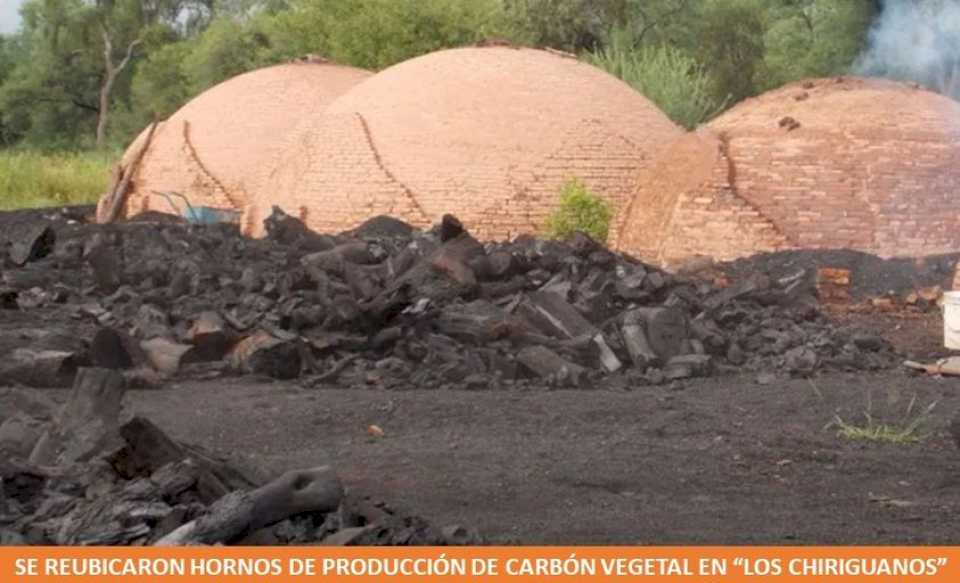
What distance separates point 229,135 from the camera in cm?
2375

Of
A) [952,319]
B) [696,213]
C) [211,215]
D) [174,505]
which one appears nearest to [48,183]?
[211,215]

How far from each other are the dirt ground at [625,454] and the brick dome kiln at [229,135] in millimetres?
12897

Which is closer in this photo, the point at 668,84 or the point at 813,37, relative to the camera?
the point at 668,84

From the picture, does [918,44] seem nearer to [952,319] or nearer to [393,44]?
[393,44]

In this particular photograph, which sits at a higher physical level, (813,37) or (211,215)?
(813,37)

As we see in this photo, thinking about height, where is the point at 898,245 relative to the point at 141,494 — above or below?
below

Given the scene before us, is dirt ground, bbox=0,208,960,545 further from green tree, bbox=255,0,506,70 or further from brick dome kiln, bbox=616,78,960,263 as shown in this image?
green tree, bbox=255,0,506,70

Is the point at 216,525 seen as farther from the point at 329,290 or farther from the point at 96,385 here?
the point at 329,290

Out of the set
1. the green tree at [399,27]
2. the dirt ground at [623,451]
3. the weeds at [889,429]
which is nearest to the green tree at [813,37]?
the green tree at [399,27]

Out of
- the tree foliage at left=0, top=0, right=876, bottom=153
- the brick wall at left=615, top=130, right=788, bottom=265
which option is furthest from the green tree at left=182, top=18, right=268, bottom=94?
the brick wall at left=615, top=130, right=788, bottom=265

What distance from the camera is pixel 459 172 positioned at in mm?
19156

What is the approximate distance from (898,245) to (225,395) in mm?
8234

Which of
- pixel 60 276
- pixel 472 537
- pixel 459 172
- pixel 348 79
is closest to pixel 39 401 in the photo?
pixel 472 537

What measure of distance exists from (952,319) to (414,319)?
419cm
